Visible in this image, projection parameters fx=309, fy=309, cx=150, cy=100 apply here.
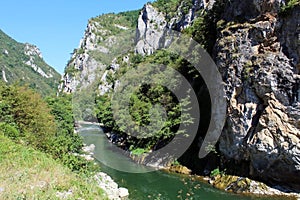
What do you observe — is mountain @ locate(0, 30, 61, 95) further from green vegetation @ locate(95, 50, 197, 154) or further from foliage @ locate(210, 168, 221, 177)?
foliage @ locate(210, 168, 221, 177)

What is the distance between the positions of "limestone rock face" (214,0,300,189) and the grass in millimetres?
12748

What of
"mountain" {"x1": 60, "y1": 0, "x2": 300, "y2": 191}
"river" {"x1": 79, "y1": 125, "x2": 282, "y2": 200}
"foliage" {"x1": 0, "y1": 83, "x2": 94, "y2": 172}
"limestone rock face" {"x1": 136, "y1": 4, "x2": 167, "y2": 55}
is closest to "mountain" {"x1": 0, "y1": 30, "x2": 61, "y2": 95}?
"limestone rock face" {"x1": 136, "y1": 4, "x2": 167, "y2": 55}

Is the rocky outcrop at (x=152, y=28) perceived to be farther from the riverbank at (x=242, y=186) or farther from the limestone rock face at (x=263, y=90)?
the riverbank at (x=242, y=186)

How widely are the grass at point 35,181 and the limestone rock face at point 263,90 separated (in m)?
12.7

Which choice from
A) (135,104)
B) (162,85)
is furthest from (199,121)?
(135,104)

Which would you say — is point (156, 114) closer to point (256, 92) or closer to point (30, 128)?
point (256, 92)

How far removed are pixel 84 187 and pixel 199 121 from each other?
18737mm

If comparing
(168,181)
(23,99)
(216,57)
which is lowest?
(168,181)

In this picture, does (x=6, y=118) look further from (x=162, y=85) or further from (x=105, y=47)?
(x=105, y=47)

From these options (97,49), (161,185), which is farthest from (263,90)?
(97,49)

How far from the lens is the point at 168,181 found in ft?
73.0

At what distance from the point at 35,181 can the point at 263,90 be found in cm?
1545

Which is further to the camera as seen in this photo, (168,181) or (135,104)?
(135,104)

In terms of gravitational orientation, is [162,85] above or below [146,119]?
above
